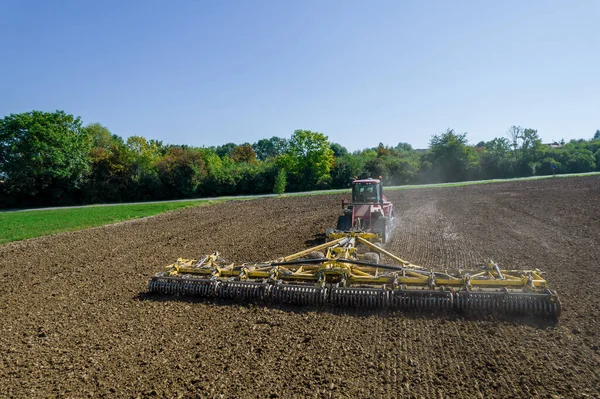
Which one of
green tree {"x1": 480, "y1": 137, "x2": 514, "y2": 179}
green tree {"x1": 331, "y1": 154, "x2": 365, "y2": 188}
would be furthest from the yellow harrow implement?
green tree {"x1": 480, "y1": 137, "x2": 514, "y2": 179}

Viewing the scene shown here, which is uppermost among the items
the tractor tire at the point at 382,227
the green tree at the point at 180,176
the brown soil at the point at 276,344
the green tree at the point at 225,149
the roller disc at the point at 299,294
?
the green tree at the point at 225,149

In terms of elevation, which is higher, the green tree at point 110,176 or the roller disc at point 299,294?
the green tree at point 110,176

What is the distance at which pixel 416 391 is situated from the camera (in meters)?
4.15

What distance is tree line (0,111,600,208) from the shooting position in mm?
38500

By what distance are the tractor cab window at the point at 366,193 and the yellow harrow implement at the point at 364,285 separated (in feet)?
15.4

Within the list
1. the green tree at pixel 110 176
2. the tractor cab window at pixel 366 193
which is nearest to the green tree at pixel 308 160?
the green tree at pixel 110 176

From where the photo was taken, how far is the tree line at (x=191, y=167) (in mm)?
38500

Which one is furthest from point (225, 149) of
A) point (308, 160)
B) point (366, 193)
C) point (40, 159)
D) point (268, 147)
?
point (366, 193)

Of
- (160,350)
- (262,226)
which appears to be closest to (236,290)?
(160,350)

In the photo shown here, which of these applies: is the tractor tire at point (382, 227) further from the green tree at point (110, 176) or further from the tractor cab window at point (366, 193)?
the green tree at point (110, 176)

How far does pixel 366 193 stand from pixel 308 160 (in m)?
36.7

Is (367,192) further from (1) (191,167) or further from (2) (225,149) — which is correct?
(2) (225,149)

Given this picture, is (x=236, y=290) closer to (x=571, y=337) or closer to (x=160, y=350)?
(x=160, y=350)

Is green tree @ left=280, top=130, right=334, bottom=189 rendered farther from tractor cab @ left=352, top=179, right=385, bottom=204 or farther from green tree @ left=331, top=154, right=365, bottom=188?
tractor cab @ left=352, top=179, right=385, bottom=204
